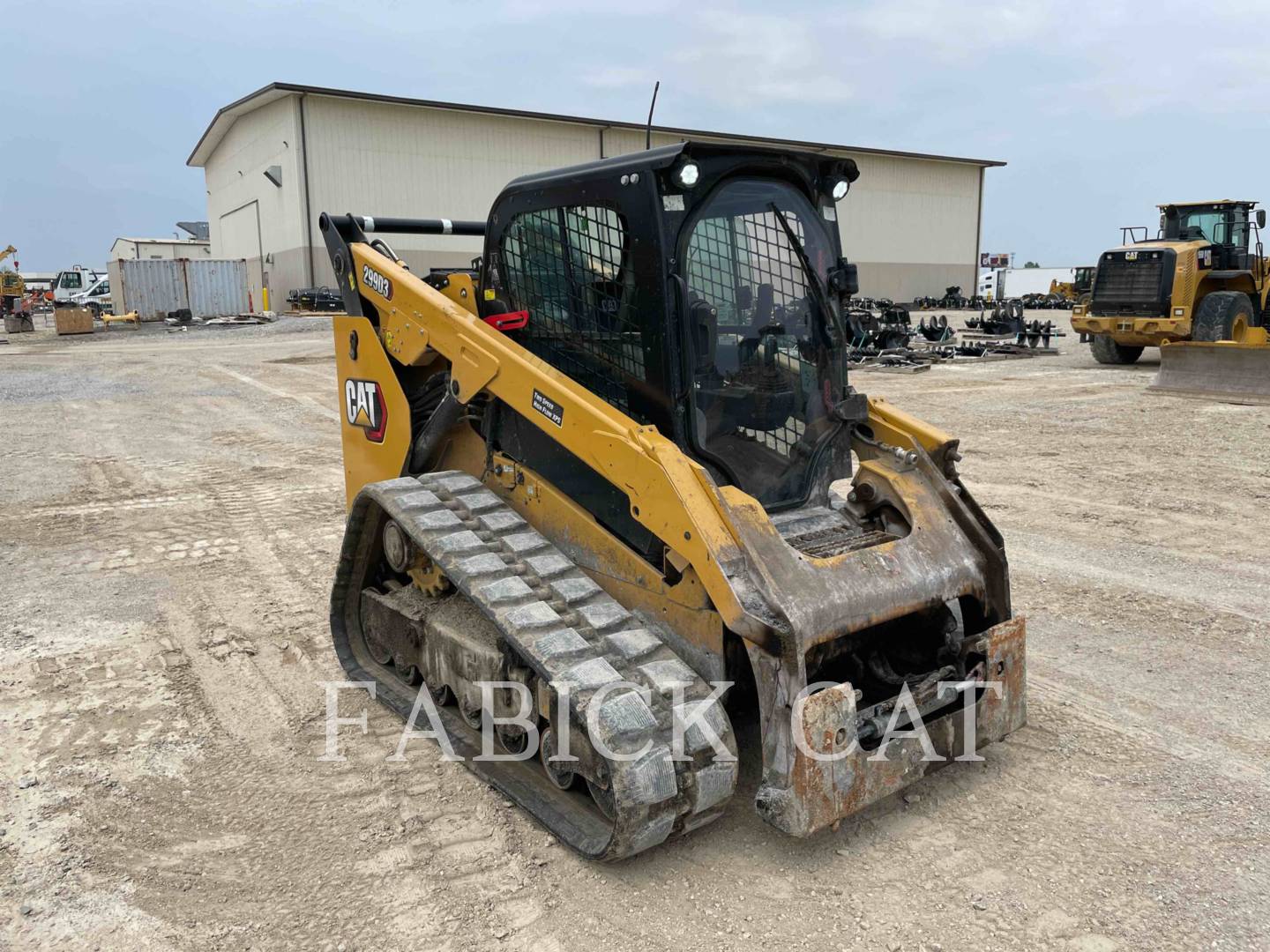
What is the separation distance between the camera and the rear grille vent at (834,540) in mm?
3506

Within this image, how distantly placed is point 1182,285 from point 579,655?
52.3 feet

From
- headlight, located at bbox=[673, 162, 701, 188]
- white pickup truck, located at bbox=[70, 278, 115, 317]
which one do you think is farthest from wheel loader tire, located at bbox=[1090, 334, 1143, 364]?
white pickup truck, located at bbox=[70, 278, 115, 317]

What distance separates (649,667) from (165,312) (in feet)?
107

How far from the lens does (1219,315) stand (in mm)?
15031

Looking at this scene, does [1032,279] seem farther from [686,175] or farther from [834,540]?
[686,175]

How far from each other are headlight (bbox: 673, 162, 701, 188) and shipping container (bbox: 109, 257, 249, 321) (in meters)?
31.3

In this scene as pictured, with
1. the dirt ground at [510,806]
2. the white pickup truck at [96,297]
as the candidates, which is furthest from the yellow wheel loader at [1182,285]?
the white pickup truck at [96,297]

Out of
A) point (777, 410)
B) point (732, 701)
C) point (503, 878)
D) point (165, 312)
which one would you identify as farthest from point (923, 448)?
point (165, 312)

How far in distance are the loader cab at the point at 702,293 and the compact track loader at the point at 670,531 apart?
0.04 feet

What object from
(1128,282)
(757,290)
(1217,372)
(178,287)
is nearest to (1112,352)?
(1128,282)

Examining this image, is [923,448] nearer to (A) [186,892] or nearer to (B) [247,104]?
(A) [186,892]

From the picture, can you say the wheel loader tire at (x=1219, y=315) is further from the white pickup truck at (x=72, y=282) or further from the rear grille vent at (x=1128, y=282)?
the white pickup truck at (x=72, y=282)

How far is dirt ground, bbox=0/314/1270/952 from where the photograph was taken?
2.80m

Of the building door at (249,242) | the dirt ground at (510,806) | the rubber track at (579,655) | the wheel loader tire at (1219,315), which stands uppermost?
the building door at (249,242)
